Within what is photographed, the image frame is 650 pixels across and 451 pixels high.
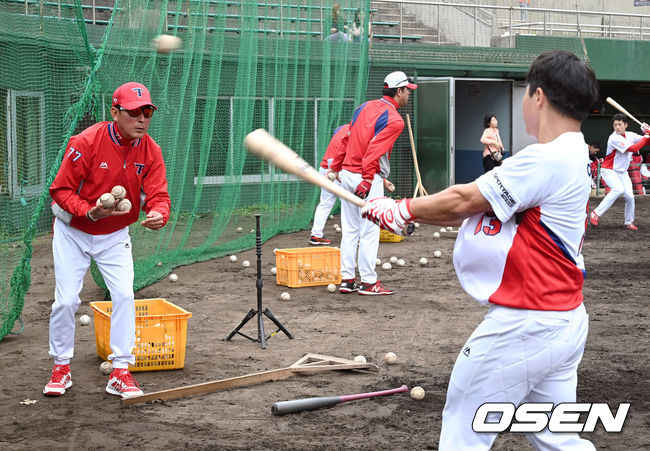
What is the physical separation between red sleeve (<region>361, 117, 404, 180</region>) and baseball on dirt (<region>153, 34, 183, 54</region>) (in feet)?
9.72

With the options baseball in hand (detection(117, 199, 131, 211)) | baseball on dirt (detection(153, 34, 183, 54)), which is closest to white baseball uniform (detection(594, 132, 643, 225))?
baseball on dirt (detection(153, 34, 183, 54))

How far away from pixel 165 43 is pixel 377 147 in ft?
10.1

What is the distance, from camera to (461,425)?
10.6ft

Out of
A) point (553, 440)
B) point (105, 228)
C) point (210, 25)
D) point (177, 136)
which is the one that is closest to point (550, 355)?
point (553, 440)

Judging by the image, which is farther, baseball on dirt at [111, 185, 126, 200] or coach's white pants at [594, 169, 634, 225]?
coach's white pants at [594, 169, 634, 225]

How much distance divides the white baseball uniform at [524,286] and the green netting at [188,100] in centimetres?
512

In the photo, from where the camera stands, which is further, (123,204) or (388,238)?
(388,238)

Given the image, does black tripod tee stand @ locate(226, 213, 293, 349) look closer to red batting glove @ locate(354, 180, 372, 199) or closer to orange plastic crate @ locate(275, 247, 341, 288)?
red batting glove @ locate(354, 180, 372, 199)

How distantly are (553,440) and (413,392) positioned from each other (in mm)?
2529

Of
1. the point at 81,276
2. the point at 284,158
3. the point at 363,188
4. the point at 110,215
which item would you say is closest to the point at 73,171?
the point at 110,215

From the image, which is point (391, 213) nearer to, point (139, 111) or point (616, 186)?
point (139, 111)

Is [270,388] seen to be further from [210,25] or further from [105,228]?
[210,25]

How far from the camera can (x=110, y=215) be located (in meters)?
5.58

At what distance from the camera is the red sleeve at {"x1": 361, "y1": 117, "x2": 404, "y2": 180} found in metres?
9.13
